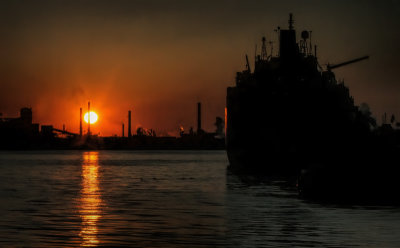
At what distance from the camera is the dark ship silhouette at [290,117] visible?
76812mm

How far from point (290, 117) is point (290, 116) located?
6.4 inches

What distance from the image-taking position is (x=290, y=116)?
7912cm

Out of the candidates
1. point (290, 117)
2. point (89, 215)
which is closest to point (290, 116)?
point (290, 117)

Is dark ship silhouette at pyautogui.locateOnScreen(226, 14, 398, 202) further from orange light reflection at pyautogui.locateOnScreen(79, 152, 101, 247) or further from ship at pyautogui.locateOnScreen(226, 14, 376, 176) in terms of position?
orange light reflection at pyautogui.locateOnScreen(79, 152, 101, 247)

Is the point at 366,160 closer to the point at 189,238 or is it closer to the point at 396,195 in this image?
the point at 396,195

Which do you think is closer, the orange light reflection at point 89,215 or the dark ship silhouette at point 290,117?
the orange light reflection at point 89,215

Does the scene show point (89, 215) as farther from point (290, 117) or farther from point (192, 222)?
point (290, 117)

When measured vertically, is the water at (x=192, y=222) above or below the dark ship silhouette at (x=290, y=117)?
below

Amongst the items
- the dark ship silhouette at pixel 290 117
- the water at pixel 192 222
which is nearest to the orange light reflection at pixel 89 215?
the water at pixel 192 222

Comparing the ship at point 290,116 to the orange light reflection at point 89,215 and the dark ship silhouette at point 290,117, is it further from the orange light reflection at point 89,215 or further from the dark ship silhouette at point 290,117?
the orange light reflection at point 89,215

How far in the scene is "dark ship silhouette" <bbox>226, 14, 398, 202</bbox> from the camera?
76.8 m

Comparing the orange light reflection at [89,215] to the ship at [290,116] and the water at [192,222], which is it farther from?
the ship at [290,116]

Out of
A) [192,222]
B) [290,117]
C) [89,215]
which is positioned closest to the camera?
[192,222]

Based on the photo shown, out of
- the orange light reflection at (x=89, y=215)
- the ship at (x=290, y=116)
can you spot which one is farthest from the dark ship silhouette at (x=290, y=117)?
the orange light reflection at (x=89, y=215)
